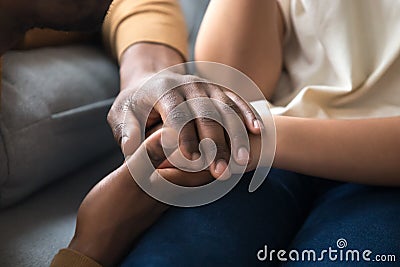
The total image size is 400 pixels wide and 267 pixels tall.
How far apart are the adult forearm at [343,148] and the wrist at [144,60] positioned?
0.23 m

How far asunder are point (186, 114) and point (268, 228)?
6.2 inches

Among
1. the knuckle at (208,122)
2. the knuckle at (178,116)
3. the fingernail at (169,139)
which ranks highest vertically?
the knuckle at (208,122)

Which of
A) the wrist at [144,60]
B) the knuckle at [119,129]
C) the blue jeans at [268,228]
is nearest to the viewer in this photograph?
the blue jeans at [268,228]

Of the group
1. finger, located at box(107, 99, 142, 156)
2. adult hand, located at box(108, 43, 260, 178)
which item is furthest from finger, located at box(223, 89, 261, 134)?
finger, located at box(107, 99, 142, 156)

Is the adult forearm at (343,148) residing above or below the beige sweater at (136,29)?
above

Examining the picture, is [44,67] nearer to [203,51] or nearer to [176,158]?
[203,51]

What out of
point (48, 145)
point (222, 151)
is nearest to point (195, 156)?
point (222, 151)

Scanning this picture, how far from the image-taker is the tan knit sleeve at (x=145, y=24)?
0.96m

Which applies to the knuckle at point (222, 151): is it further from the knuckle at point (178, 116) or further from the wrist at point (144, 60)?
the wrist at point (144, 60)

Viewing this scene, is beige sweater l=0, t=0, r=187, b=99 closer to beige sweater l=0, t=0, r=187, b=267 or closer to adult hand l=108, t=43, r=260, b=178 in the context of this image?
beige sweater l=0, t=0, r=187, b=267

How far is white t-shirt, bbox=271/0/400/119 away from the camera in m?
0.82

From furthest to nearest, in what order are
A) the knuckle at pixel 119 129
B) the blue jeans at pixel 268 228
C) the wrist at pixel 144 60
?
the wrist at pixel 144 60, the knuckle at pixel 119 129, the blue jeans at pixel 268 228

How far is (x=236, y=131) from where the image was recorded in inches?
27.5

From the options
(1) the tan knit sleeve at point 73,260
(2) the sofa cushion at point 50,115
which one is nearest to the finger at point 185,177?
(1) the tan knit sleeve at point 73,260
